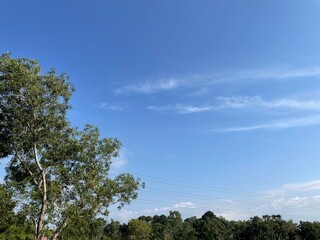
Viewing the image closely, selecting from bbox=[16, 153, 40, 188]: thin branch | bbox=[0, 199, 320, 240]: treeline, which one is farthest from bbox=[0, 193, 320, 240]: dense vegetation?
bbox=[16, 153, 40, 188]: thin branch

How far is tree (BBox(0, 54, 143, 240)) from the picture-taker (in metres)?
16.5

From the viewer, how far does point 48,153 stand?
17875 mm

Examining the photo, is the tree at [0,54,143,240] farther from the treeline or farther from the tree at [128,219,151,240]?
the tree at [128,219,151,240]

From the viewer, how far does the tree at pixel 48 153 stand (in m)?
16.5

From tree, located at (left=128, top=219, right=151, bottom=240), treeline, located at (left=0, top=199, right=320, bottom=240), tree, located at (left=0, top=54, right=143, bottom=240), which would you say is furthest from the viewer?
tree, located at (left=128, top=219, right=151, bottom=240)

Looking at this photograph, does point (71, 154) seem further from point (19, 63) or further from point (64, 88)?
point (19, 63)

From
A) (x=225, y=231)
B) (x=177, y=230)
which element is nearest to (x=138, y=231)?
(x=177, y=230)

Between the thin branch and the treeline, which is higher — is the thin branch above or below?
below

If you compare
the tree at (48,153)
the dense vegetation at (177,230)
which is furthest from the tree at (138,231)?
the tree at (48,153)

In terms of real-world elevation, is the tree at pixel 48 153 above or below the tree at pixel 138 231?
below

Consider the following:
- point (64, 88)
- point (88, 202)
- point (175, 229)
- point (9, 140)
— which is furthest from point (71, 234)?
point (175, 229)

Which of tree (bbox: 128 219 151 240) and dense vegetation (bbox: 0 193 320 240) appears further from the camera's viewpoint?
tree (bbox: 128 219 151 240)

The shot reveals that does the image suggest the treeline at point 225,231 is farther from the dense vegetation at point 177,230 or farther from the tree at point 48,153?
the tree at point 48,153

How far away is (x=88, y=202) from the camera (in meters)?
17.1
